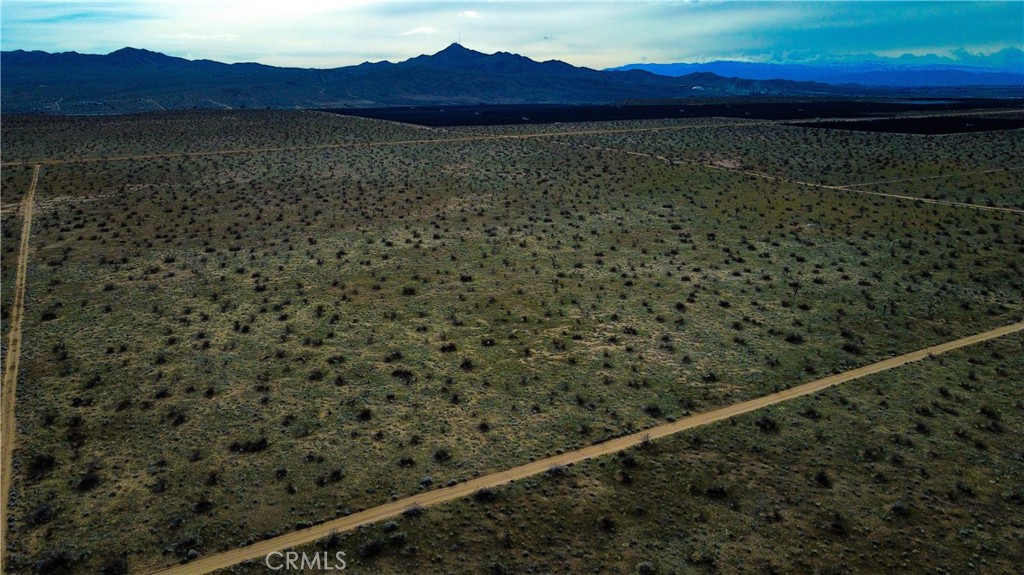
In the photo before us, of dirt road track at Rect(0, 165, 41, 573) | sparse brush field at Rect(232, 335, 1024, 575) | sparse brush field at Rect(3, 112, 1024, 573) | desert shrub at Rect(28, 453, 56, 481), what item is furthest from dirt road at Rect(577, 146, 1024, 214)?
dirt road track at Rect(0, 165, 41, 573)

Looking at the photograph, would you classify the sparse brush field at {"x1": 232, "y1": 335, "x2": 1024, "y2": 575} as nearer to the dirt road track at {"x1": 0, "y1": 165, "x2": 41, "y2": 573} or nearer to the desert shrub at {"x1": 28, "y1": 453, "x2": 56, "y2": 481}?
the dirt road track at {"x1": 0, "y1": 165, "x2": 41, "y2": 573}

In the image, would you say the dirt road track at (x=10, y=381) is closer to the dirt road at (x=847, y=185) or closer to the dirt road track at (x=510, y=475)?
the dirt road track at (x=510, y=475)

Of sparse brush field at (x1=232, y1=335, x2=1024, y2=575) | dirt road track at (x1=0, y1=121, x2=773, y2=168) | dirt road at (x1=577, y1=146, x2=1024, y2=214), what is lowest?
sparse brush field at (x1=232, y1=335, x2=1024, y2=575)

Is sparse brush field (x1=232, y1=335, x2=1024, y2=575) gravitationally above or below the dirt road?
below

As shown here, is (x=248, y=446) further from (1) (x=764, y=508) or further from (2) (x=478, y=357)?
(1) (x=764, y=508)

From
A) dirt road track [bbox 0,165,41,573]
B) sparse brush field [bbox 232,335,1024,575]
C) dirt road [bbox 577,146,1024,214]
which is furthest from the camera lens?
dirt road [bbox 577,146,1024,214]

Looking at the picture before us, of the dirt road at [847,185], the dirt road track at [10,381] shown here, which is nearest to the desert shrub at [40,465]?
the dirt road track at [10,381]

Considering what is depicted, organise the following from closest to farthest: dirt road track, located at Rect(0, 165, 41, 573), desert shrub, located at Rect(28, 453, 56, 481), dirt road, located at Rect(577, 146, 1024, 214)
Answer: dirt road track, located at Rect(0, 165, 41, 573)
desert shrub, located at Rect(28, 453, 56, 481)
dirt road, located at Rect(577, 146, 1024, 214)
